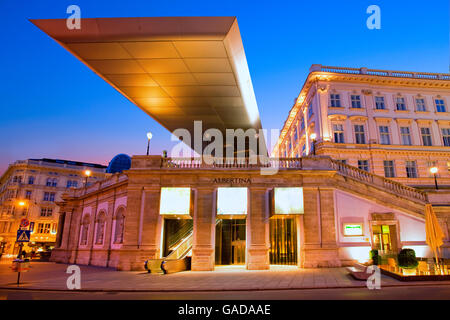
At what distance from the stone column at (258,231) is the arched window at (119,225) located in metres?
10.1

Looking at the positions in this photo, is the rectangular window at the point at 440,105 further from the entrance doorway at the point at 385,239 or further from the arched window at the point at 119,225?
the arched window at the point at 119,225

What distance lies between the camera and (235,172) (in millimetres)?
19500

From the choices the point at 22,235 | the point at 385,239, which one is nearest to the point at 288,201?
the point at 385,239

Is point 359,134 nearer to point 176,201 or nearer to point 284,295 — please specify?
point 176,201

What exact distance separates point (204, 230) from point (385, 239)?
13677mm

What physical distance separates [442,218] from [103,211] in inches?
1045

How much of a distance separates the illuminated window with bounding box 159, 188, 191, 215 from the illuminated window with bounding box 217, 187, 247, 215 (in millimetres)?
2080

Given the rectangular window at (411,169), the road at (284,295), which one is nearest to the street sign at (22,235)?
the road at (284,295)

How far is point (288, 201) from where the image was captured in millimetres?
18156

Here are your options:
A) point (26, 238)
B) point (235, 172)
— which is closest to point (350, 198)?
point (235, 172)
